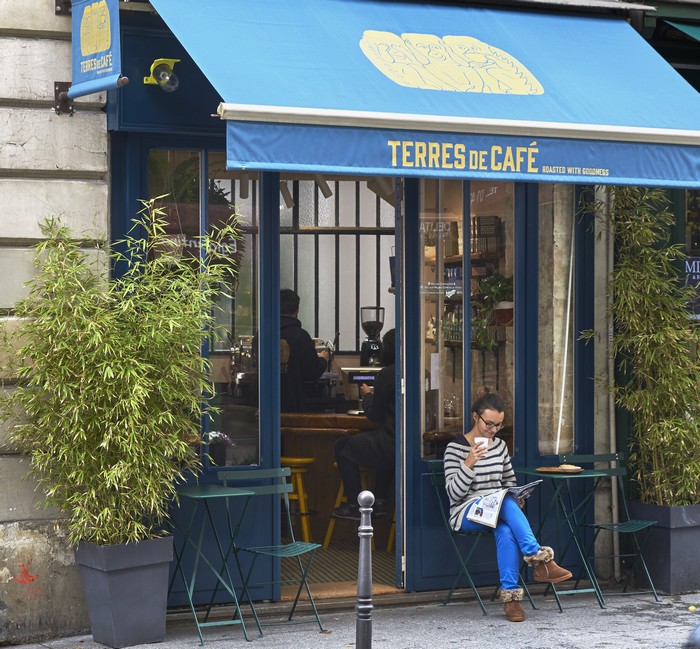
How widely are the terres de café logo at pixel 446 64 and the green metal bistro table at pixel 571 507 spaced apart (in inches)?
98.6

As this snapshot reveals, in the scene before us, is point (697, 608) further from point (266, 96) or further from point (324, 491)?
point (266, 96)

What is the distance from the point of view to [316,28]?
7.42 metres

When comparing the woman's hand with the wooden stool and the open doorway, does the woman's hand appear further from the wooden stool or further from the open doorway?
the wooden stool

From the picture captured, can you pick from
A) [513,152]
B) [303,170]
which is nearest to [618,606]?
[513,152]

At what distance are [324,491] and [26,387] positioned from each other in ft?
12.1

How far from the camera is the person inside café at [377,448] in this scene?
9484mm

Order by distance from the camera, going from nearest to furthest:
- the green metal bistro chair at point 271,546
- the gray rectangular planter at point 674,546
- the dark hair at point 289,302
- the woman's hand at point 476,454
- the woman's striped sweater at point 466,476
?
the green metal bistro chair at point 271,546, the woman's hand at point 476,454, the woman's striped sweater at point 466,476, the gray rectangular planter at point 674,546, the dark hair at point 289,302

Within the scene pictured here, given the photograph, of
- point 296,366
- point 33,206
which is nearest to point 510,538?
point 296,366

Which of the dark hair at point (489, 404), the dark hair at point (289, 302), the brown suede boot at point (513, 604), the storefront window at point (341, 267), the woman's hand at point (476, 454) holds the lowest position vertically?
the brown suede boot at point (513, 604)

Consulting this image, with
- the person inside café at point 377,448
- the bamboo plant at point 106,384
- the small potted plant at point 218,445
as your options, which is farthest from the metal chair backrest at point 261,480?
the person inside café at point 377,448

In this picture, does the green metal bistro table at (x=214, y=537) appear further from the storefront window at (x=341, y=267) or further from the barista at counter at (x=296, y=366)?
the storefront window at (x=341, y=267)

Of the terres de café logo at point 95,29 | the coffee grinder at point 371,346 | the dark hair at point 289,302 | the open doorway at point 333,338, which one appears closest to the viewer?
the terres de café logo at point 95,29

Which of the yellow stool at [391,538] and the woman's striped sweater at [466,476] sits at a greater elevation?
the woman's striped sweater at [466,476]

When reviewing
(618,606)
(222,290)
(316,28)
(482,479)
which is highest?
(316,28)
